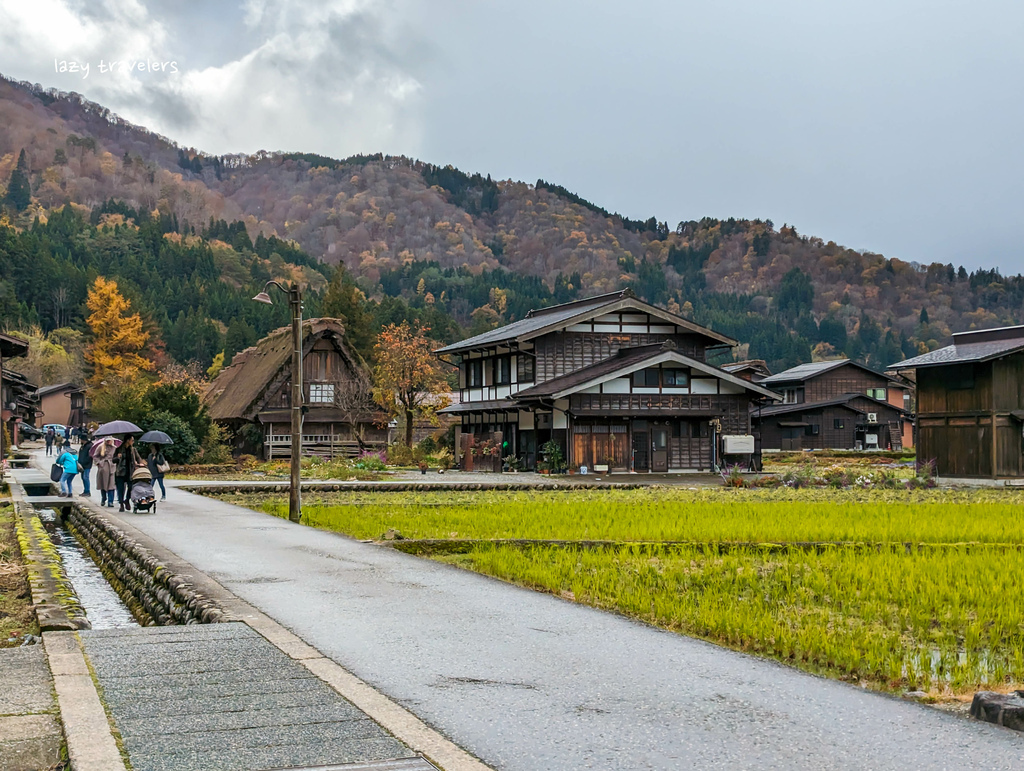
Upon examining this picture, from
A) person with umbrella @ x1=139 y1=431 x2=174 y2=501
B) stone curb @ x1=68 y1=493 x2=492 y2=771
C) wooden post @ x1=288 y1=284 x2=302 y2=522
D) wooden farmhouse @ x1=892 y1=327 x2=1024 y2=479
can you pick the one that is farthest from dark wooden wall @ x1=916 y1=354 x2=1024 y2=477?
stone curb @ x1=68 y1=493 x2=492 y2=771

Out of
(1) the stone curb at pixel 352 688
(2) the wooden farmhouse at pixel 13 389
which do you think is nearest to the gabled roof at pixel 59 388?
(2) the wooden farmhouse at pixel 13 389

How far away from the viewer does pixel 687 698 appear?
6.22 metres

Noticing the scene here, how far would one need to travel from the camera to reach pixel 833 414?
64.3 metres

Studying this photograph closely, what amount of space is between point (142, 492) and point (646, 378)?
2264 cm

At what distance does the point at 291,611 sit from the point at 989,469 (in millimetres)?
28498

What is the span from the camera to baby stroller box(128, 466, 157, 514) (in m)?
20.7

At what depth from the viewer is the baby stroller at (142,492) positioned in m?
20.7

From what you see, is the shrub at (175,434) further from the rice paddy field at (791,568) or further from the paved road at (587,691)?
the paved road at (587,691)

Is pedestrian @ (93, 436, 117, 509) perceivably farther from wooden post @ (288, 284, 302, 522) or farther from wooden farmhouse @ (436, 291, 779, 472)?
wooden farmhouse @ (436, 291, 779, 472)

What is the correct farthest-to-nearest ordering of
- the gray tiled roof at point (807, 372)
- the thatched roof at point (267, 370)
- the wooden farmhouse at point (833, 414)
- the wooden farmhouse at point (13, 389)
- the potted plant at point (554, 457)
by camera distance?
the gray tiled roof at point (807, 372)
the wooden farmhouse at point (833, 414)
the thatched roof at point (267, 370)
the potted plant at point (554, 457)
the wooden farmhouse at point (13, 389)

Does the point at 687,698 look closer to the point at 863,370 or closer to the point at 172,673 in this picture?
the point at 172,673

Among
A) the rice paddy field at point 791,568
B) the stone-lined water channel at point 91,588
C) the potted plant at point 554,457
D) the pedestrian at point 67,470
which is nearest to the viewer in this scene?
the rice paddy field at point 791,568

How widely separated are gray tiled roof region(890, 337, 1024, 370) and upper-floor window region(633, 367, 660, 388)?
28.4 ft

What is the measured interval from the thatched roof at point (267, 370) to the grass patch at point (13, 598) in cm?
2866
